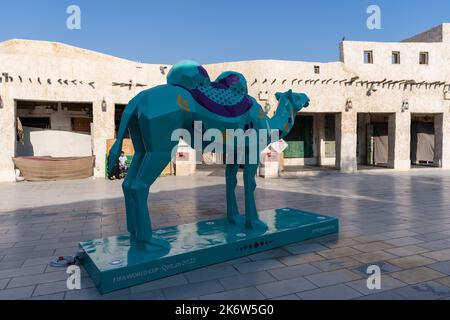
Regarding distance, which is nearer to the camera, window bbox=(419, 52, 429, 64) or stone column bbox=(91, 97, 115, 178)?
stone column bbox=(91, 97, 115, 178)

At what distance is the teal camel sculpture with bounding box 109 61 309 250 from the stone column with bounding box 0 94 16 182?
10700 millimetres

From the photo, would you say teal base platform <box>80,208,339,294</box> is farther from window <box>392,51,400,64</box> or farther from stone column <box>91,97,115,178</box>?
window <box>392,51,400,64</box>

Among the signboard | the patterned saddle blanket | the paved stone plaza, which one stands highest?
the patterned saddle blanket

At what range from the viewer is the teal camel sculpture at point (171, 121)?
370 centimetres

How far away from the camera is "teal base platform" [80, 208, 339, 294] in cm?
335

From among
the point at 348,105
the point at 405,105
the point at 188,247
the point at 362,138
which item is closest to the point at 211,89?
the point at 188,247

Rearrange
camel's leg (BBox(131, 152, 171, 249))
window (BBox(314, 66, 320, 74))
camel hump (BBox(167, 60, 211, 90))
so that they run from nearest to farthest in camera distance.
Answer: camel's leg (BBox(131, 152, 171, 249)) → camel hump (BBox(167, 60, 211, 90)) → window (BBox(314, 66, 320, 74))

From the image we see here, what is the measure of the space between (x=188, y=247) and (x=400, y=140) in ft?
48.9

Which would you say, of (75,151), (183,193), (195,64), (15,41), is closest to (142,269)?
(195,64)

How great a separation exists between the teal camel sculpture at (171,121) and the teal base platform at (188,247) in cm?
23

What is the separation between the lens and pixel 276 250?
4438 mm

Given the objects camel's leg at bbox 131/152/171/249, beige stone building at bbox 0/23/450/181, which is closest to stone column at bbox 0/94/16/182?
beige stone building at bbox 0/23/450/181

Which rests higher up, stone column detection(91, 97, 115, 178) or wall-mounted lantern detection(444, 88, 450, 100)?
wall-mounted lantern detection(444, 88, 450, 100)

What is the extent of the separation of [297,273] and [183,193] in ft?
21.0
